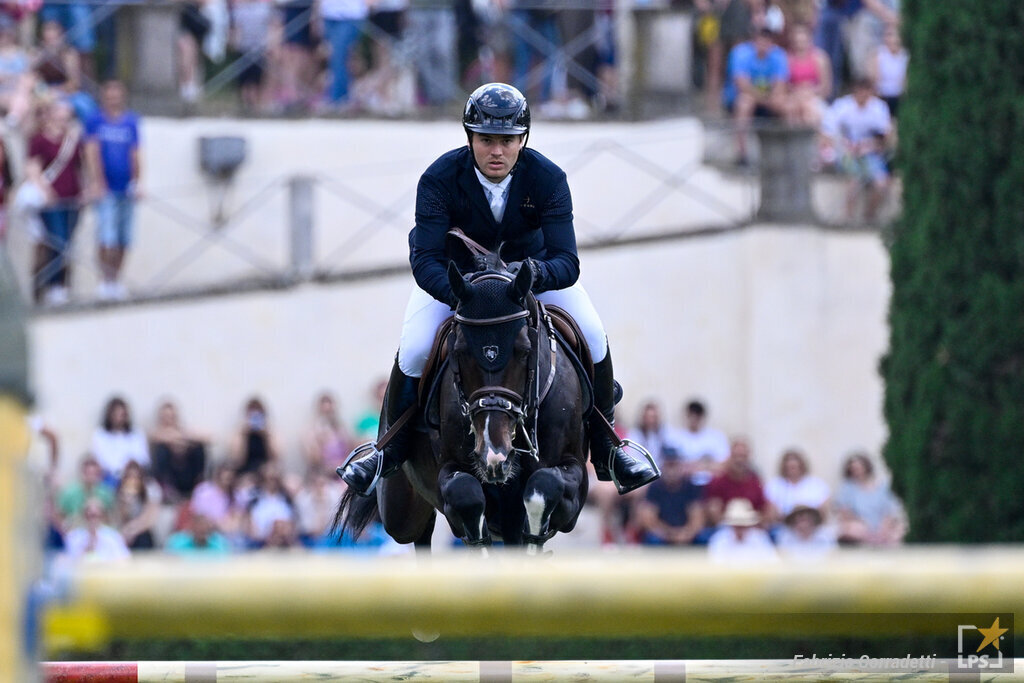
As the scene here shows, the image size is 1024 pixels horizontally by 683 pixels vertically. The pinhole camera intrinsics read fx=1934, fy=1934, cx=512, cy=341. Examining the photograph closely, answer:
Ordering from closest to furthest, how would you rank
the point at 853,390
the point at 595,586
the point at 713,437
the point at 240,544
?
the point at 595,586
the point at 240,544
the point at 713,437
the point at 853,390

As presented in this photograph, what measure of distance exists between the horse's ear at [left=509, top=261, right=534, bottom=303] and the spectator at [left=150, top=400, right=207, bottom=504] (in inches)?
324

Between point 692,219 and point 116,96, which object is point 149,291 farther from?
point 692,219

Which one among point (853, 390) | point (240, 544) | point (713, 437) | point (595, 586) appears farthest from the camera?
point (853, 390)

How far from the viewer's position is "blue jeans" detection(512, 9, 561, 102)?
63.7 feet

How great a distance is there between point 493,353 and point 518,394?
200 mm

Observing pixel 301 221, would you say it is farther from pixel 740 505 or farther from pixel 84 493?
pixel 740 505

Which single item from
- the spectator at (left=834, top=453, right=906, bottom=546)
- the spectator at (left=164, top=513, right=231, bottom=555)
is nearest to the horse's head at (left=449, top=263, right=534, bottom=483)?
the spectator at (left=164, top=513, right=231, bottom=555)

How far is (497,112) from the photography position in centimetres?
823

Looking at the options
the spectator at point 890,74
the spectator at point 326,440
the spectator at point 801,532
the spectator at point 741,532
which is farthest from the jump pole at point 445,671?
the spectator at point 890,74

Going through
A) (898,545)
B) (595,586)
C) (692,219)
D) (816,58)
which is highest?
(816,58)

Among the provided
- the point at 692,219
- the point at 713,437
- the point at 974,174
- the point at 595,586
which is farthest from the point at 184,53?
the point at 595,586

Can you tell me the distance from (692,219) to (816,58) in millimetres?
1983

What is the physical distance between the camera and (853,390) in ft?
60.3

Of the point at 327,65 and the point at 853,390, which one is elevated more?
the point at 327,65
